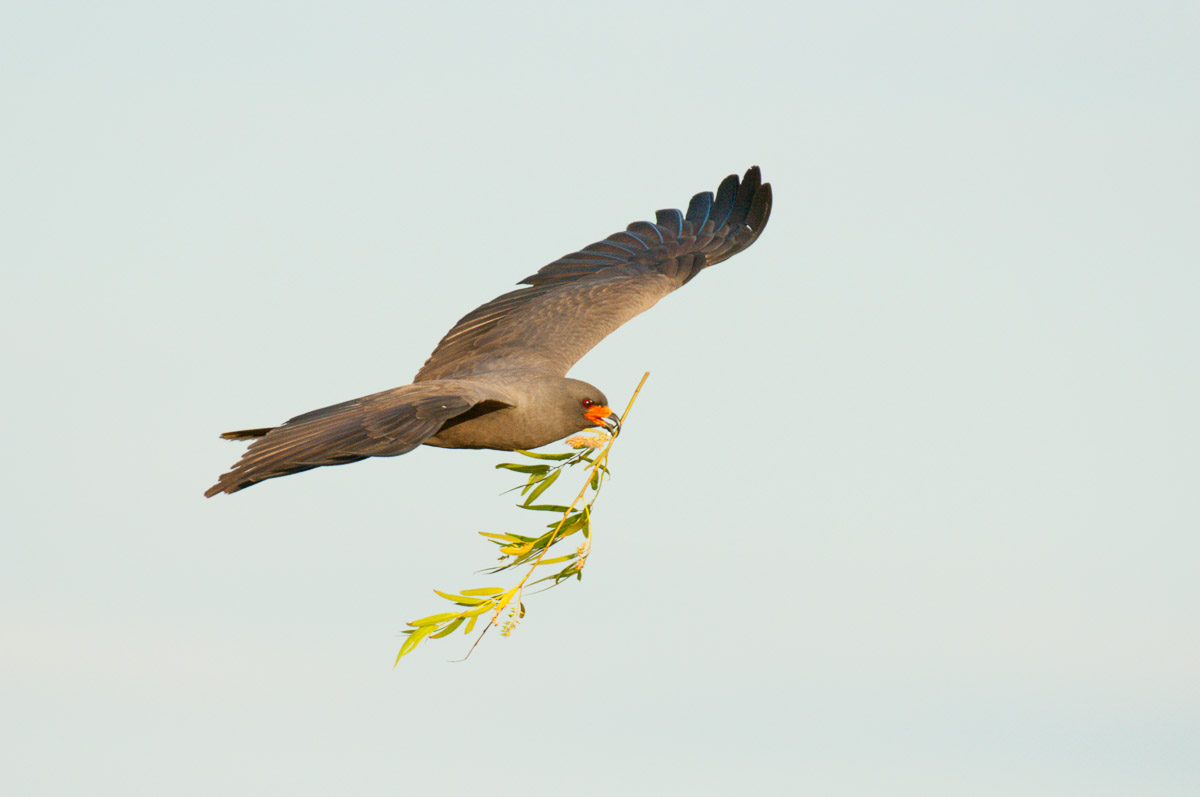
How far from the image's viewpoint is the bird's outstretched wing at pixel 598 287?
11.9 metres

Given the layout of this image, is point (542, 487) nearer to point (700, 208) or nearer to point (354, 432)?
point (354, 432)

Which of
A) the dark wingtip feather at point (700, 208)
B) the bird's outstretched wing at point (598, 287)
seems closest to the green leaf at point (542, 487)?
the bird's outstretched wing at point (598, 287)

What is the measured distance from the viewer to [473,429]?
407 inches

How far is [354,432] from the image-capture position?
8547 mm

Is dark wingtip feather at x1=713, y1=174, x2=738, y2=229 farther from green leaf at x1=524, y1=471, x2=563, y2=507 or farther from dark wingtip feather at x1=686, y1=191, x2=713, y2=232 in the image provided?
green leaf at x1=524, y1=471, x2=563, y2=507

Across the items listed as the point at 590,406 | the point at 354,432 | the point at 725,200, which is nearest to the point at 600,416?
the point at 590,406

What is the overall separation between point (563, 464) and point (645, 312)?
4.18 metres

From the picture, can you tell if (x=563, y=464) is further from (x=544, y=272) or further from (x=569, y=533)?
(x=544, y=272)

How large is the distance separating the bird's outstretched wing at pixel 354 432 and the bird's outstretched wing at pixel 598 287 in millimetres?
2226

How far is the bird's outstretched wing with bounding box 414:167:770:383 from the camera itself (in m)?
11.9

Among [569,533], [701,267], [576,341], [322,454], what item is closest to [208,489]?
[322,454]

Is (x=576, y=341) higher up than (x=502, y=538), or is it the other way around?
(x=576, y=341)

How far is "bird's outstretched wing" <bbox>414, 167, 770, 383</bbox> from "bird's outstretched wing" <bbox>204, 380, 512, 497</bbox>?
2.23 meters

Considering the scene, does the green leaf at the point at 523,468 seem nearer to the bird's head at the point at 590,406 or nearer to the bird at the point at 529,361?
the bird at the point at 529,361
